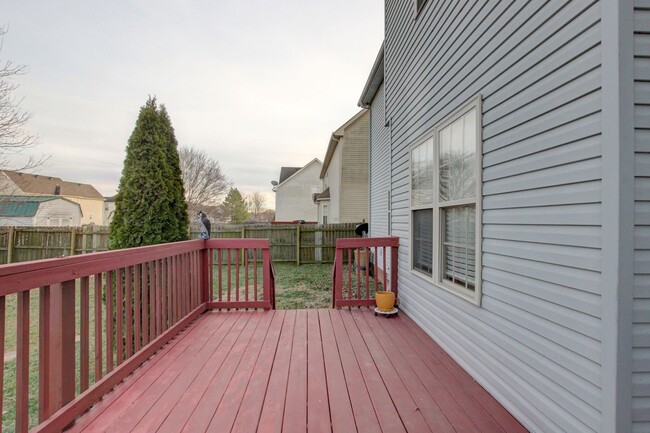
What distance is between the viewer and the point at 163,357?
8.90 feet

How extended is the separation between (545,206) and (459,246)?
1.14 meters

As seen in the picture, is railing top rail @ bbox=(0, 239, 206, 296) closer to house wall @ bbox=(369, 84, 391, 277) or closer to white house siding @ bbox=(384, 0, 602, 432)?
white house siding @ bbox=(384, 0, 602, 432)

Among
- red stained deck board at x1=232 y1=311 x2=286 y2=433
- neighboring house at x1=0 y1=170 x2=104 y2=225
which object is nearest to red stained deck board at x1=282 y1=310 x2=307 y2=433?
red stained deck board at x1=232 y1=311 x2=286 y2=433

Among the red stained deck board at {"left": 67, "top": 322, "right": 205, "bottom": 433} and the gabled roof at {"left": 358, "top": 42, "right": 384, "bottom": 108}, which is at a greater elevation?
the gabled roof at {"left": 358, "top": 42, "right": 384, "bottom": 108}

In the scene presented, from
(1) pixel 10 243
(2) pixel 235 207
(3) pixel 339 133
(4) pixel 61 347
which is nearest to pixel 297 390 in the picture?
(4) pixel 61 347

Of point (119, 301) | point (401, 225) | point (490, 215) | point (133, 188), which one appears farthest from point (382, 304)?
point (133, 188)

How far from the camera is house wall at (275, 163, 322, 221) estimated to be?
2423 centimetres

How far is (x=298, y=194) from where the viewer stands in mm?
24328

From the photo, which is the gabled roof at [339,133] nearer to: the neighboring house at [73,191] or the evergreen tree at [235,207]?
the evergreen tree at [235,207]

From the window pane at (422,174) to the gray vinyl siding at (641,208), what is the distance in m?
2.08

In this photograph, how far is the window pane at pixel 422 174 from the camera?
3.35 m

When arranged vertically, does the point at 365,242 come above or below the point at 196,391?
above

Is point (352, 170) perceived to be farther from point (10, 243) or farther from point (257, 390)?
point (10, 243)

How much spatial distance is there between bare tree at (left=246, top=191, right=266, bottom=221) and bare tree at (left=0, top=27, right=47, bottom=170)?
3365 centimetres
